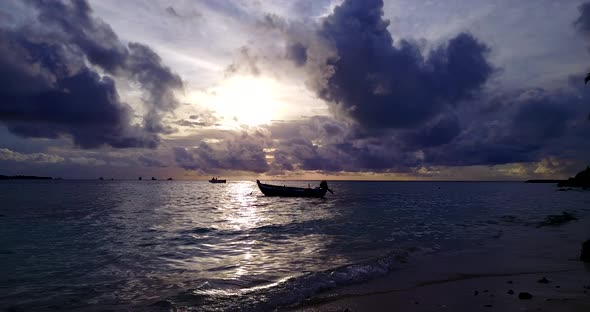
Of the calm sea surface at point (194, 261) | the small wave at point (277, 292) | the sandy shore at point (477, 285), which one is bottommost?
the calm sea surface at point (194, 261)

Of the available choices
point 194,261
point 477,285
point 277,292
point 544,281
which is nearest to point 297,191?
point 194,261

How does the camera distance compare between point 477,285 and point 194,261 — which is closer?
point 477,285

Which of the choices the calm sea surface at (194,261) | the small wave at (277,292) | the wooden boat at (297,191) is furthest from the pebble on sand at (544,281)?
the wooden boat at (297,191)

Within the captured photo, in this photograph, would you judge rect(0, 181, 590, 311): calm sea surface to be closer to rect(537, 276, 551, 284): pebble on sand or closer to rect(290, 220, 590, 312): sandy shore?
rect(290, 220, 590, 312): sandy shore

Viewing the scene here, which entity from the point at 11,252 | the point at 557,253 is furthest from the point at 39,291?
the point at 557,253

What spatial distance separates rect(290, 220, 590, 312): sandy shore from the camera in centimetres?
970

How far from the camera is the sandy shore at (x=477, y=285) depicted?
31.8ft

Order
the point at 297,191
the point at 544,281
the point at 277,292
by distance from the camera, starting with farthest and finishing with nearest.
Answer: the point at 297,191
the point at 277,292
the point at 544,281

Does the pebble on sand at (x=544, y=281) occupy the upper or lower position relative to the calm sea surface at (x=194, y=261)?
upper

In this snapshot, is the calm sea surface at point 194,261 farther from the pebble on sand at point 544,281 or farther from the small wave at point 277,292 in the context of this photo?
the pebble on sand at point 544,281

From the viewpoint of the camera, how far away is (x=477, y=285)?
465 inches

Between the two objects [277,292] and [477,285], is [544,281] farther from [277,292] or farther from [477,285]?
[277,292]

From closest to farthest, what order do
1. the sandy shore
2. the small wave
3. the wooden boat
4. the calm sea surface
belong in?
1. the sandy shore
2. the small wave
3. the calm sea surface
4. the wooden boat

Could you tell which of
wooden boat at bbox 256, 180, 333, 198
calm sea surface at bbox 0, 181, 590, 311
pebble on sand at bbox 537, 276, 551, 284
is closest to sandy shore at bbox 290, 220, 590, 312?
pebble on sand at bbox 537, 276, 551, 284
